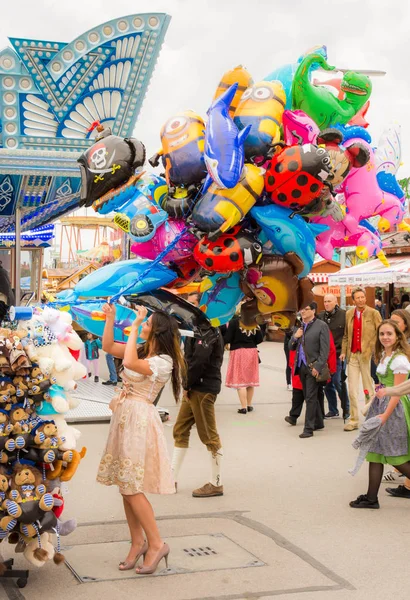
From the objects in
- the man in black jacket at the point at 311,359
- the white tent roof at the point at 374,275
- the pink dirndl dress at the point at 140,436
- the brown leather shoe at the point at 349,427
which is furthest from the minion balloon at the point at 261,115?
the white tent roof at the point at 374,275

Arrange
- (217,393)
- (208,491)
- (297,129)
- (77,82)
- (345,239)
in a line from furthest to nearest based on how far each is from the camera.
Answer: (77,82)
(217,393)
(208,491)
(345,239)
(297,129)

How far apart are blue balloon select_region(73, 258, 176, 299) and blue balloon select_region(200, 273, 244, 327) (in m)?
0.26

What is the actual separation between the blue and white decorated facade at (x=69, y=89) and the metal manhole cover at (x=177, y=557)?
4884mm

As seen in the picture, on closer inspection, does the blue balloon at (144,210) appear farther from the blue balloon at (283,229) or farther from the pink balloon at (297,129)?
the pink balloon at (297,129)

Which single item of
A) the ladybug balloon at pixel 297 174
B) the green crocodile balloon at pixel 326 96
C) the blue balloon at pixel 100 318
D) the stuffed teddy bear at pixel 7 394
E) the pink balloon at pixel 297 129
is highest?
the green crocodile balloon at pixel 326 96

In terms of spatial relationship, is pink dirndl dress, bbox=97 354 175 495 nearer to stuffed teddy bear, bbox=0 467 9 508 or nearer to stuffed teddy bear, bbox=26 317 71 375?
stuffed teddy bear, bbox=26 317 71 375

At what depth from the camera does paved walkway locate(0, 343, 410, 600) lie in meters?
4.50

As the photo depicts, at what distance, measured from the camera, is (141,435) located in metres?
4.72

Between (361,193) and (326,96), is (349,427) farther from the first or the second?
(326,96)

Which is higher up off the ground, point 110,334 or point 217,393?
point 110,334

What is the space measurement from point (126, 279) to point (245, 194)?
3.37ft

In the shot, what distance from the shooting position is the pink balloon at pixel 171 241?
16.4 feet

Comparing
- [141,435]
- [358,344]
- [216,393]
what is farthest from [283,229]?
[358,344]

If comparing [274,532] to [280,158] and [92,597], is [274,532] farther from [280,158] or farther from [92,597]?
[280,158]
